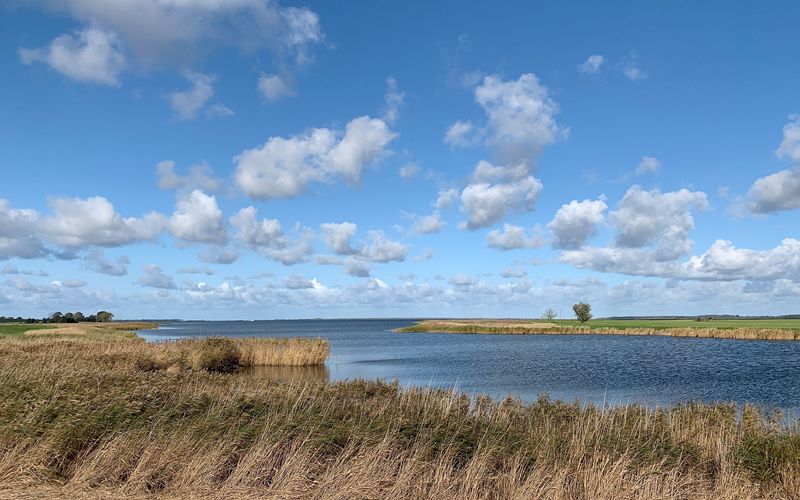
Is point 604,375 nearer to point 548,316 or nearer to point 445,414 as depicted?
point 445,414

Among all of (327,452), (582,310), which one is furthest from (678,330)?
(327,452)

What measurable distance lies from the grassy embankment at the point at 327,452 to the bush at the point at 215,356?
22.7m

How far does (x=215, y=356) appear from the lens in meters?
37.4

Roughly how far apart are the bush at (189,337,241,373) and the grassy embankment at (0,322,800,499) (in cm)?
2274

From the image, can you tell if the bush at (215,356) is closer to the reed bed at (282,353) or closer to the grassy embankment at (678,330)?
the reed bed at (282,353)

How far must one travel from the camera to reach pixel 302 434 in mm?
10523

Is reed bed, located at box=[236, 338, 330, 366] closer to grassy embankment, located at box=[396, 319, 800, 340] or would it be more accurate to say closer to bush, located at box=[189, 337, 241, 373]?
bush, located at box=[189, 337, 241, 373]

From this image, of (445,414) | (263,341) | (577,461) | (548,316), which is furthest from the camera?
(548,316)

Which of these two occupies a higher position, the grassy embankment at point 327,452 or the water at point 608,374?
the grassy embankment at point 327,452

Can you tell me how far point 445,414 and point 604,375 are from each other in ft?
91.6

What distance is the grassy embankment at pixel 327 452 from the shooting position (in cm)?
859

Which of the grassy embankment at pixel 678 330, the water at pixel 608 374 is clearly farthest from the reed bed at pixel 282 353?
the grassy embankment at pixel 678 330

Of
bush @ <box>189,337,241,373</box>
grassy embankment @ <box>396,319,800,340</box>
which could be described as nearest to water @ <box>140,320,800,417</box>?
bush @ <box>189,337,241,373</box>

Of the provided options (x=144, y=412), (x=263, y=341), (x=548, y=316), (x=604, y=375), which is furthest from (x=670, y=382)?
(x=548, y=316)
